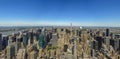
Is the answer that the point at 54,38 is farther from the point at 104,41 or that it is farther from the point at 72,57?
the point at 72,57

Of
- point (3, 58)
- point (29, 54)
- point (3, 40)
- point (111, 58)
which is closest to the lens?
point (3, 58)

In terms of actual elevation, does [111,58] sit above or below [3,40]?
below

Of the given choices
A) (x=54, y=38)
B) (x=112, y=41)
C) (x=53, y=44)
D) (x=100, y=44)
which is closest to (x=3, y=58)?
(x=53, y=44)

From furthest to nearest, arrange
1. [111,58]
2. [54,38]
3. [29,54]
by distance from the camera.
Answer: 1. [54,38]
2. [111,58]
3. [29,54]

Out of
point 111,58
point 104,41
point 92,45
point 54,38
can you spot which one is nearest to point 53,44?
point 54,38

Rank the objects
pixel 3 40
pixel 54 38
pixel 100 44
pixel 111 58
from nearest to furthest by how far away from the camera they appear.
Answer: pixel 111 58 < pixel 3 40 < pixel 100 44 < pixel 54 38

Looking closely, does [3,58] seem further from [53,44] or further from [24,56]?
[53,44]

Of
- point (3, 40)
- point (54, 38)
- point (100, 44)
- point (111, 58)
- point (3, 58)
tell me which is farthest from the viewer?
point (54, 38)

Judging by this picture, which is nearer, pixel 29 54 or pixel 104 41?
pixel 29 54

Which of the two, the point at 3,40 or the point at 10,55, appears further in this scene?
the point at 3,40
